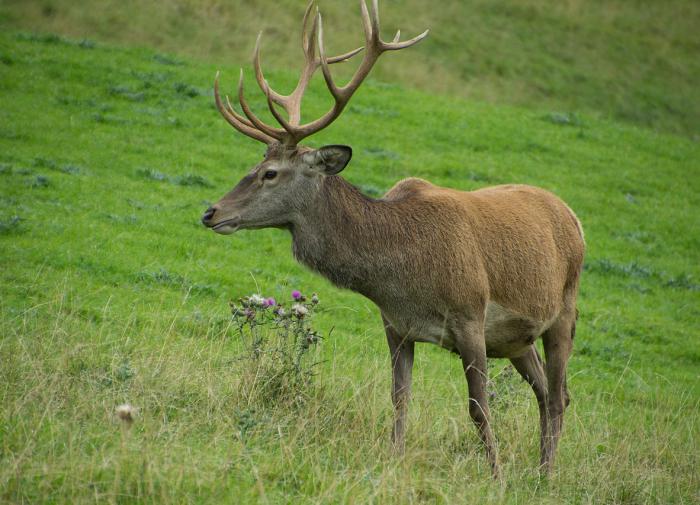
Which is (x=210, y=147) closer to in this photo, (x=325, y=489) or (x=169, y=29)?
(x=169, y=29)

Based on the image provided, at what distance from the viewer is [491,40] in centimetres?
2598

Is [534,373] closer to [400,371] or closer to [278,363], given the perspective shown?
[400,371]

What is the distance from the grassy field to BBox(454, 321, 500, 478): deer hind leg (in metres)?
0.16

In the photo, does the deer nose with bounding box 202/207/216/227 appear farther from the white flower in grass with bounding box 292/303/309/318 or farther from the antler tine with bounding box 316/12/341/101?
the antler tine with bounding box 316/12/341/101

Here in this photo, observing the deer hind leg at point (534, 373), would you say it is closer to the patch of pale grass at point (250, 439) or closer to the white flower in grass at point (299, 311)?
the patch of pale grass at point (250, 439)

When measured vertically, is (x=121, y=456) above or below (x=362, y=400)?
above

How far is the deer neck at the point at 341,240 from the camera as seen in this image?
19.8ft

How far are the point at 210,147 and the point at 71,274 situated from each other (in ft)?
19.2

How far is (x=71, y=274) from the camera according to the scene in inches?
372

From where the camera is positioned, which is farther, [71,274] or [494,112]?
[494,112]

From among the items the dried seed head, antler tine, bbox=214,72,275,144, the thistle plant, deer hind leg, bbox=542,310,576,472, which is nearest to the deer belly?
deer hind leg, bbox=542,310,576,472

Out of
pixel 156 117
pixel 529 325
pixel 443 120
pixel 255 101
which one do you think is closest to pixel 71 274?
pixel 529 325

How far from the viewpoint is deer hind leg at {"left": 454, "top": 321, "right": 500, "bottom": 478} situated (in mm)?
5918

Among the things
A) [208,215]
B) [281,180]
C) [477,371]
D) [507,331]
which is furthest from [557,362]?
[208,215]
